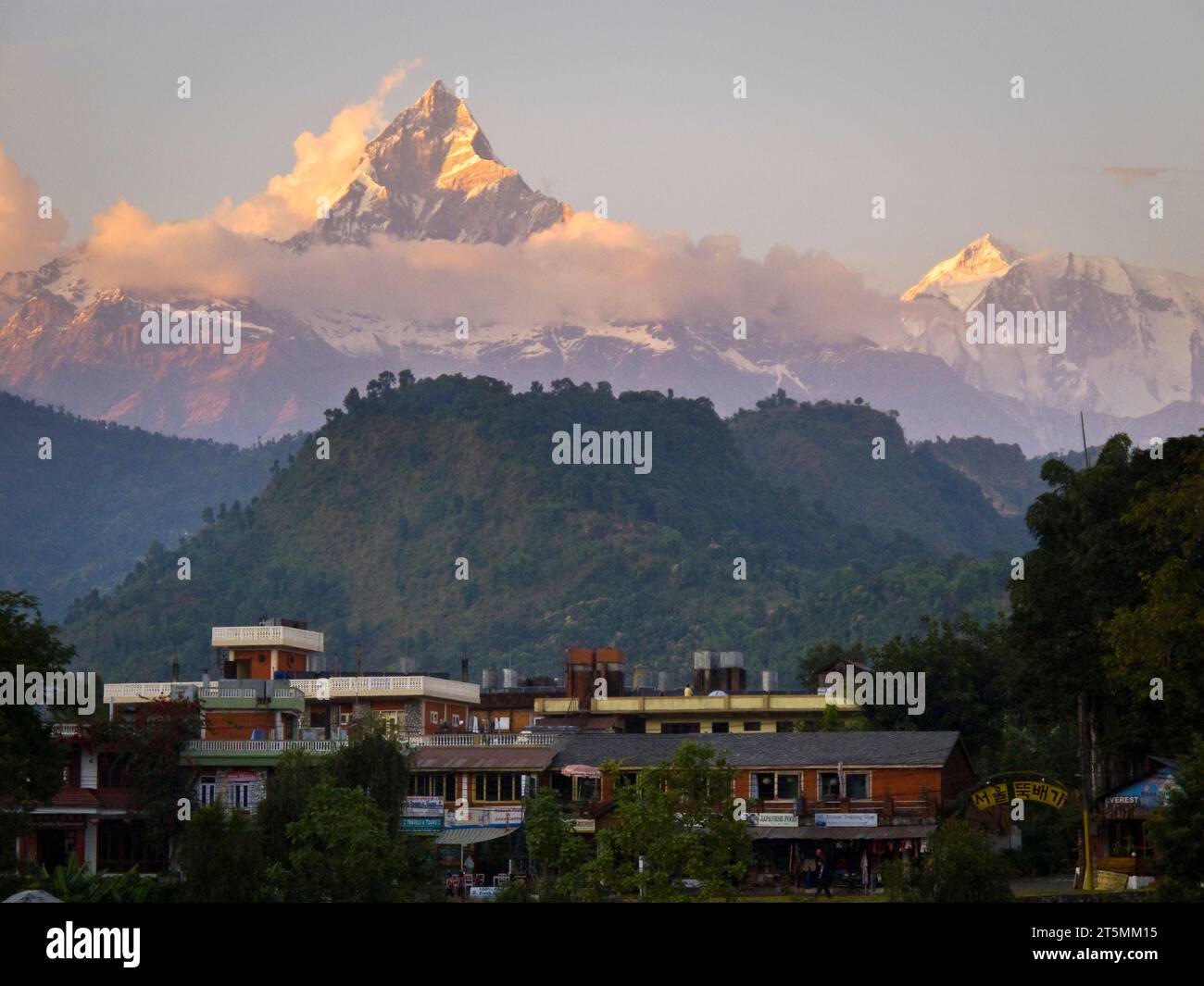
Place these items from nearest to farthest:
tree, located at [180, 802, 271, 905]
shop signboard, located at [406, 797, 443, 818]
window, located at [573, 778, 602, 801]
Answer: tree, located at [180, 802, 271, 905] < shop signboard, located at [406, 797, 443, 818] < window, located at [573, 778, 602, 801]

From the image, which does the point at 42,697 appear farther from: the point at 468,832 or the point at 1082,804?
the point at 1082,804

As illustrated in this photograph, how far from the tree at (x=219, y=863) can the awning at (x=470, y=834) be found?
729 inches

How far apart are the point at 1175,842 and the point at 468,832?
33473 mm

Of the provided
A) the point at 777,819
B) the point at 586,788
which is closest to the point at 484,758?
the point at 586,788

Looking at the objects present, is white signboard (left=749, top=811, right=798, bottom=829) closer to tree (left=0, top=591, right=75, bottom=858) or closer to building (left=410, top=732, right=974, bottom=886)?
building (left=410, top=732, right=974, bottom=886)

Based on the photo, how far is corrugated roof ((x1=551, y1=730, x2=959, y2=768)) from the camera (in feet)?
273

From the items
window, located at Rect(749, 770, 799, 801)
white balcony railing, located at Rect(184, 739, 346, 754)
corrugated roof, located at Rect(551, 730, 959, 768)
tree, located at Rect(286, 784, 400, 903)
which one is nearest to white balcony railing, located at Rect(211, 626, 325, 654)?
white balcony railing, located at Rect(184, 739, 346, 754)

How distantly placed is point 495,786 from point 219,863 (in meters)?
27.3

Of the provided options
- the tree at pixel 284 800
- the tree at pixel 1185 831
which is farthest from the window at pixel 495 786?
the tree at pixel 1185 831

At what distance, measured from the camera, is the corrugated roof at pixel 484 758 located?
86188 millimetres

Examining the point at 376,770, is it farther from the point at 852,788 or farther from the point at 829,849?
the point at 852,788

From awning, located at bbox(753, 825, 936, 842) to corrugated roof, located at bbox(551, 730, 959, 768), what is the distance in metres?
2.91

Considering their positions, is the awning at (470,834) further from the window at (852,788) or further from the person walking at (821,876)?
the window at (852,788)

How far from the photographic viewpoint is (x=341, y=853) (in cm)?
6581
